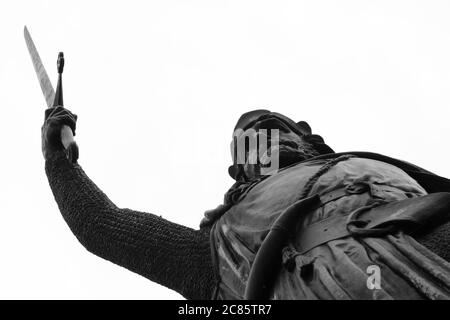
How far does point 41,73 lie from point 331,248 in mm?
5942

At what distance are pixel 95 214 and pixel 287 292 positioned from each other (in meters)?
3.29

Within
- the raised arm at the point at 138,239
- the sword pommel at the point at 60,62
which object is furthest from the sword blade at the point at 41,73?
the raised arm at the point at 138,239

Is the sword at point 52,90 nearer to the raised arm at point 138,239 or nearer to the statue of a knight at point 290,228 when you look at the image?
the statue of a knight at point 290,228

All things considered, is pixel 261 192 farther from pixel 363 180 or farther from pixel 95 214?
pixel 95 214

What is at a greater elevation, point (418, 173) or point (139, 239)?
point (418, 173)

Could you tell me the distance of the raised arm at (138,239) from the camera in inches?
338

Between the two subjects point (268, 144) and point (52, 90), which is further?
point (52, 90)

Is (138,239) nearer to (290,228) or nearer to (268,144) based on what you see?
(268,144)

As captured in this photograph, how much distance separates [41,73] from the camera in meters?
11.5

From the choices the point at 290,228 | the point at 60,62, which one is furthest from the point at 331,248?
the point at 60,62

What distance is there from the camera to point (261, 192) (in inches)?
318
